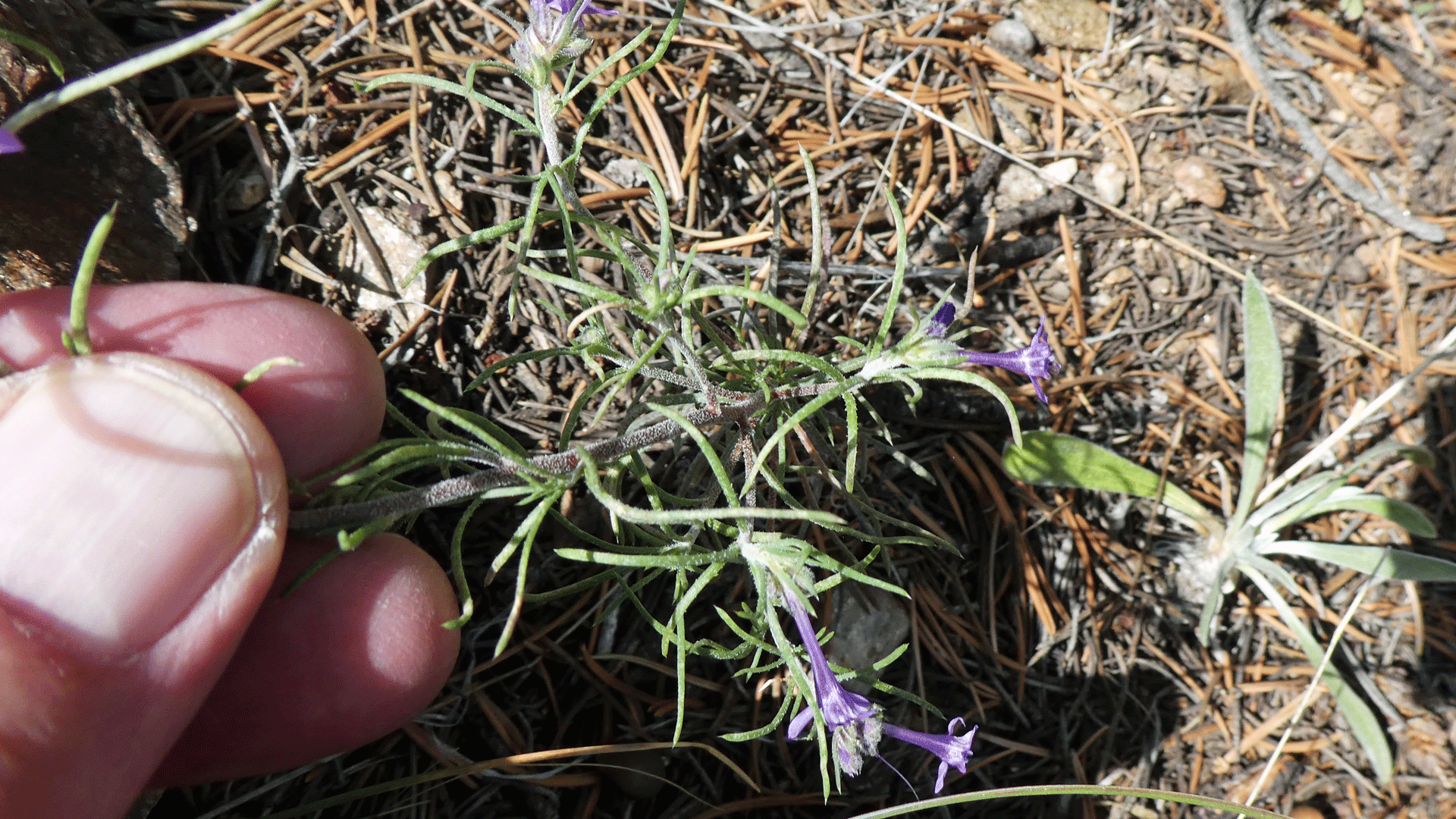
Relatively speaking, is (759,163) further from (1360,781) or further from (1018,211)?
(1360,781)

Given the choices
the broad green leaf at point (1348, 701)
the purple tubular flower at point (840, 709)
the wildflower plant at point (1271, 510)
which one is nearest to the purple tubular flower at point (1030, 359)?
the purple tubular flower at point (840, 709)

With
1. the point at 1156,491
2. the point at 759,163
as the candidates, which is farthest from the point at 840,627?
the point at 759,163

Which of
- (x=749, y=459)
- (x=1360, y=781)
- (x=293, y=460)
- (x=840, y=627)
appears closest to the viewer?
(x=293, y=460)

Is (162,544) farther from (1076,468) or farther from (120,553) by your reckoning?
(1076,468)

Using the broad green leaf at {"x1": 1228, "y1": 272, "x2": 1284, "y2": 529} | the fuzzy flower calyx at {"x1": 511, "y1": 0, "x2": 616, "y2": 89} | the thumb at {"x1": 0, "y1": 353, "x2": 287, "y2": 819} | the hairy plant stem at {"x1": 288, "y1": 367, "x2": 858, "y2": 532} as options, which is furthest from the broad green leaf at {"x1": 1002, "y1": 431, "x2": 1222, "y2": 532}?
the thumb at {"x1": 0, "y1": 353, "x2": 287, "y2": 819}

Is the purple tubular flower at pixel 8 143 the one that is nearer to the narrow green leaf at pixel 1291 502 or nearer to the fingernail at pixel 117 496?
the fingernail at pixel 117 496

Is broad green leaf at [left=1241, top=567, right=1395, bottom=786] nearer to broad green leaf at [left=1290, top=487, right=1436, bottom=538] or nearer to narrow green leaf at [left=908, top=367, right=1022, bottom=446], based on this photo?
broad green leaf at [left=1290, top=487, right=1436, bottom=538]

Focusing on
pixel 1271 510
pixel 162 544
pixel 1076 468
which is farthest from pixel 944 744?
pixel 1271 510
